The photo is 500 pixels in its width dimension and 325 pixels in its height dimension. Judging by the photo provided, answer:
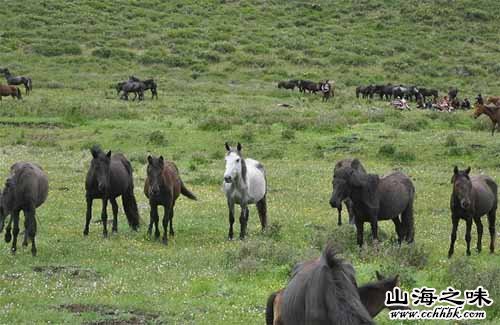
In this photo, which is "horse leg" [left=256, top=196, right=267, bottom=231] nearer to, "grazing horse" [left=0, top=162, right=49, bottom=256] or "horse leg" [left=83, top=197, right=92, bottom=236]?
"horse leg" [left=83, top=197, right=92, bottom=236]

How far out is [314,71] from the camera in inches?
2628

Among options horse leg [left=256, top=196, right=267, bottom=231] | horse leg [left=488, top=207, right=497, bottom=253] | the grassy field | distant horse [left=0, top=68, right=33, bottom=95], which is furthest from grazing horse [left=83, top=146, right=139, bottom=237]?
distant horse [left=0, top=68, right=33, bottom=95]

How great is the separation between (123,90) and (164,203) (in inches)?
1314

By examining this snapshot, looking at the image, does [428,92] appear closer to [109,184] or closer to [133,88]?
[133,88]

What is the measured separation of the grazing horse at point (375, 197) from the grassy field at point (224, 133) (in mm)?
531

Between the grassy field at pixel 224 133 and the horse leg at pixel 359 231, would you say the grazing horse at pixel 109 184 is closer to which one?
the grassy field at pixel 224 133

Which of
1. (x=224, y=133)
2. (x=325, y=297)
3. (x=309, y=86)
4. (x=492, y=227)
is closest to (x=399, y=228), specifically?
(x=492, y=227)

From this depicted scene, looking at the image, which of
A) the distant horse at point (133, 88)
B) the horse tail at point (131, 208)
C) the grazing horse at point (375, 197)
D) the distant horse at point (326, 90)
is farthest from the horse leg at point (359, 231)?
the distant horse at point (326, 90)

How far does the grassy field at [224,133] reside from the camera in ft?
42.5

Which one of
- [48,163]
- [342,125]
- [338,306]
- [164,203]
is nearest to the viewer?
[338,306]

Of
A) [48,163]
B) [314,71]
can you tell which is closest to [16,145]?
[48,163]

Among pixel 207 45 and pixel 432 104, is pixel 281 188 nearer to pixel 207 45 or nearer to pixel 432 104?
pixel 432 104

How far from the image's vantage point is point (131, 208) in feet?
61.2

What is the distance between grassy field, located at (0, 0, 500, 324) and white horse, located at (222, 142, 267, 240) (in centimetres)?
68
